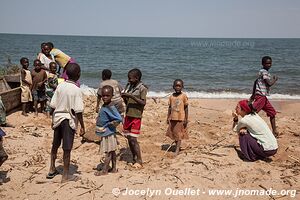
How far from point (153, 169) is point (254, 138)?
5.88 ft

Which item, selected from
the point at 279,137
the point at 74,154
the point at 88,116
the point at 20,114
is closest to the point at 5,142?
the point at 74,154

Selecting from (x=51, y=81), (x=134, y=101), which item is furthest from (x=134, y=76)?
(x=51, y=81)

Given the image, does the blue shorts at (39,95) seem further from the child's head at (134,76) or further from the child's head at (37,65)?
the child's head at (134,76)

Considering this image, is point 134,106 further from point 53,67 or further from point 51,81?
point 53,67

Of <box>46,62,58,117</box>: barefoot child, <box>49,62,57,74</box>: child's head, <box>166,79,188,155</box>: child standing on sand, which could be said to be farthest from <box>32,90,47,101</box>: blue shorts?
<box>166,79,188,155</box>: child standing on sand

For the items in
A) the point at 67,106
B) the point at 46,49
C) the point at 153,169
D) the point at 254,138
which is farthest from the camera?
the point at 46,49

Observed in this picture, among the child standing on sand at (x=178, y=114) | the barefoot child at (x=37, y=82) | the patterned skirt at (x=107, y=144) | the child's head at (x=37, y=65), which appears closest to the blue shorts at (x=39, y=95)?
the barefoot child at (x=37, y=82)

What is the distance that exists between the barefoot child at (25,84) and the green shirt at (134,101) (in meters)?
3.91

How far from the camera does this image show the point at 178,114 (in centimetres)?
574

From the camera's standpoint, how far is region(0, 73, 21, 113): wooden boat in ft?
24.5

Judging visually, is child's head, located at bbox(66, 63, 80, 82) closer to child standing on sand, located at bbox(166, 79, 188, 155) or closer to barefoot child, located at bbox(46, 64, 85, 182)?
barefoot child, located at bbox(46, 64, 85, 182)

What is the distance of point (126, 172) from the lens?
487 centimetres

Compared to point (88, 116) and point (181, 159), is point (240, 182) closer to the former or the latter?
point (181, 159)

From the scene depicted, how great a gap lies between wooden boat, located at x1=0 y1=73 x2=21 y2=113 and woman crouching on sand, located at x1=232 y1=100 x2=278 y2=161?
5515mm
